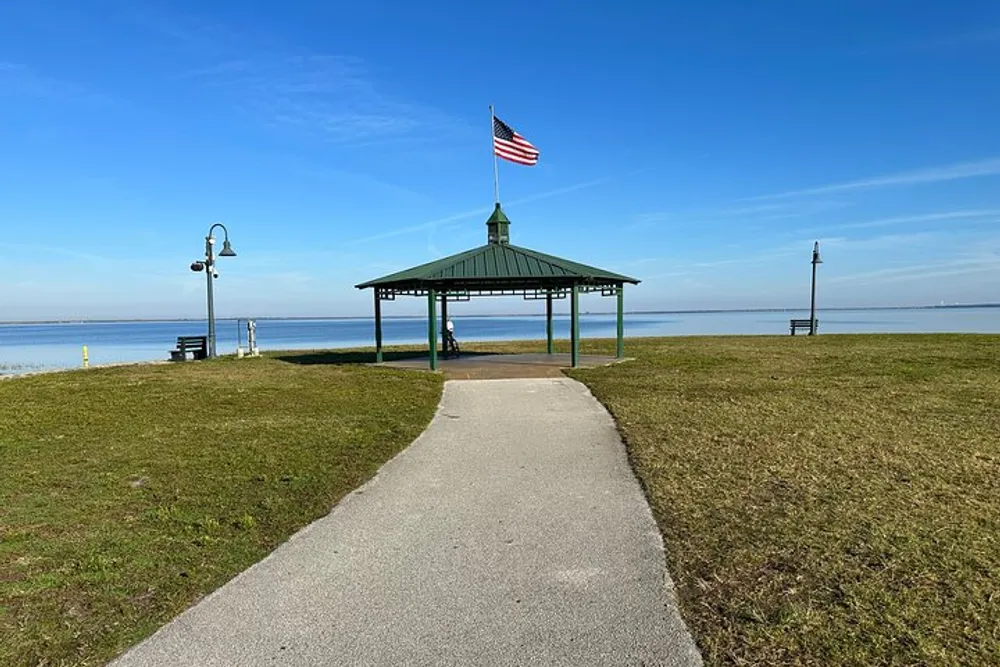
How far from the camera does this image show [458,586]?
384 centimetres

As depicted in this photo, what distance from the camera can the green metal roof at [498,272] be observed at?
16.5 metres

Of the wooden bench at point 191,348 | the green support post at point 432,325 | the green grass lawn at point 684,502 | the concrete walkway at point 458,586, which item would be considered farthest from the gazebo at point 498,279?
the concrete walkway at point 458,586

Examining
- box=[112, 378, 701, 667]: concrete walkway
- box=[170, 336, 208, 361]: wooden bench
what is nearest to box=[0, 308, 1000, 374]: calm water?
box=[170, 336, 208, 361]: wooden bench

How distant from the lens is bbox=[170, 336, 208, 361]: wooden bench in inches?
845

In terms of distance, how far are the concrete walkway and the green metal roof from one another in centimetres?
1015

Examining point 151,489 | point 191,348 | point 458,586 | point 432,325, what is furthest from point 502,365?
point 458,586

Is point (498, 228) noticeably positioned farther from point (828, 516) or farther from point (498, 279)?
point (828, 516)

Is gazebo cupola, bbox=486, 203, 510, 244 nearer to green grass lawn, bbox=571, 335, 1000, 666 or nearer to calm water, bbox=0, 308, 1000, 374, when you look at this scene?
green grass lawn, bbox=571, 335, 1000, 666

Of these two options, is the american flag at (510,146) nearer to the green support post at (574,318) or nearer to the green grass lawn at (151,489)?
the green support post at (574,318)

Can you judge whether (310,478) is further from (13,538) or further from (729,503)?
(729,503)

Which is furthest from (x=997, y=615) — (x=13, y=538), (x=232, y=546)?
(x=13, y=538)

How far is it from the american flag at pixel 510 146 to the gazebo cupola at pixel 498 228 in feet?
5.81

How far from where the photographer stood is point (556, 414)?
32.4 ft

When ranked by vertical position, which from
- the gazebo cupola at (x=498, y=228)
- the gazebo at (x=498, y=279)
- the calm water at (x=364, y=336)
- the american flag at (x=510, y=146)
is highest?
→ the american flag at (x=510, y=146)
